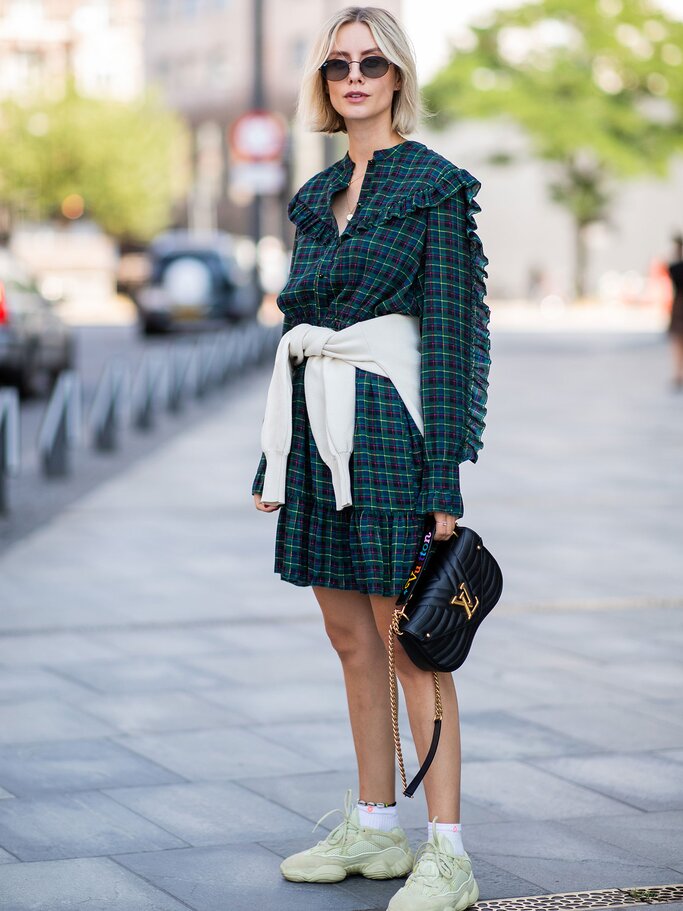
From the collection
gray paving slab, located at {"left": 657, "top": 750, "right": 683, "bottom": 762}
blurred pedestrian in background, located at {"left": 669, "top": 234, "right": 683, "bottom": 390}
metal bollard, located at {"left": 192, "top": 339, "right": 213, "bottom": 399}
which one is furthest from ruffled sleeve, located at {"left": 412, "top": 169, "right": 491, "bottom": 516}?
blurred pedestrian in background, located at {"left": 669, "top": 234, "right": 683, "bottom": 390}

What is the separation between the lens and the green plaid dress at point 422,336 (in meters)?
3.58

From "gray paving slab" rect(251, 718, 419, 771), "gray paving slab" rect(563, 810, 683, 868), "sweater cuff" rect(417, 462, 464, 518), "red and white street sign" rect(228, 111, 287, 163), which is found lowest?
"gray paving slab" rect(563, 810, 683, 868)

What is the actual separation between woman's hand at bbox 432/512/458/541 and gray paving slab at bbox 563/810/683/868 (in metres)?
0.98

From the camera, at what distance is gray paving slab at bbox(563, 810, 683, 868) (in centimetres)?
397

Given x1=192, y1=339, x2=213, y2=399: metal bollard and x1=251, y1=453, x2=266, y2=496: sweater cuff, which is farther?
x1=192, y1=339, x2=213, y2=399: metal bollard

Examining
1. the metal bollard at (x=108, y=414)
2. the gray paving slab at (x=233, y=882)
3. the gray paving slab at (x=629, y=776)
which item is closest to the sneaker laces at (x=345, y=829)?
the gray paving slab at (x=233, y=882)

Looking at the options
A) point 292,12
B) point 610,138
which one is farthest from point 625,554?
point 292,12

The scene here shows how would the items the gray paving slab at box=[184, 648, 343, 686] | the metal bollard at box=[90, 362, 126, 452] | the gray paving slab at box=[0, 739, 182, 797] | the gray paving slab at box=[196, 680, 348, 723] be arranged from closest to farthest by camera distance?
1. the gray paving slab at box=[0, 739, 182, 797]
2. the gray paving slab at box=[196, 680, 348, 723]
3. the gray paving slab at box=[184, 648, 343, 686]
4. the metal bollard at box=[90, 362, 126, 452]

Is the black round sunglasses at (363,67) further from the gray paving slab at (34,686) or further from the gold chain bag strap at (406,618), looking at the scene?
the gray paving slab at (34,686)

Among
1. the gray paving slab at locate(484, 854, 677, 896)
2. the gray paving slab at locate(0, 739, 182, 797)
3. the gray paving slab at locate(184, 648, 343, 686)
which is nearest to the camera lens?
the gray paving slab at locate(484, 854, 677, 896)

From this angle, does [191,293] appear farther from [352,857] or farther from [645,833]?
[352,857]

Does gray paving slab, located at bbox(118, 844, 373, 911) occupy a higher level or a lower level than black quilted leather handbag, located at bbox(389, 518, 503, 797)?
lower

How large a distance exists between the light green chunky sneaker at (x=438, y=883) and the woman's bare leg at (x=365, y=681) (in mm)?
254

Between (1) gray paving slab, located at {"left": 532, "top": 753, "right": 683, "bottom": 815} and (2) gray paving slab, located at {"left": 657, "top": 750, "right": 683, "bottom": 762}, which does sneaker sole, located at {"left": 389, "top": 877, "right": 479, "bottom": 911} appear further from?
(2) gray paving slab, located at {"left": 657, "top": 750, "right": 683, "bottom": 762}
